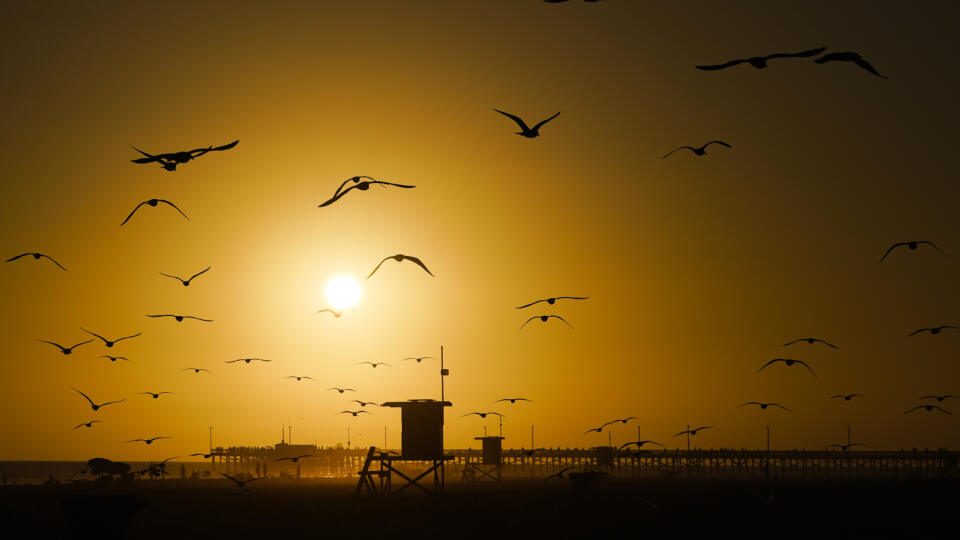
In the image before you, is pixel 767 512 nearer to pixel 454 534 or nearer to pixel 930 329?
pixel 930 329

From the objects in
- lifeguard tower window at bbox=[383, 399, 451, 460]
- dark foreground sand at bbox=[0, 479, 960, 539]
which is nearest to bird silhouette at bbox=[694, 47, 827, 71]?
dark foreground sand at bbox=[0, 479, 960, 539]

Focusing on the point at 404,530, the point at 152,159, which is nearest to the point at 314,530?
the point at 404,530

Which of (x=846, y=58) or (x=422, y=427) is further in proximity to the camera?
(x=422, y=427)

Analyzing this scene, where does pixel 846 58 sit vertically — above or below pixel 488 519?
above

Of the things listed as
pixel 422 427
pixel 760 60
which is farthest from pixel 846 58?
pixel 422 427

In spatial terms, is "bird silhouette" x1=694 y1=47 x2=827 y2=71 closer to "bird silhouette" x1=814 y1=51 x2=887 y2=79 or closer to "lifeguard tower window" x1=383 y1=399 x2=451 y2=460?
"bird silhouette" x1=814 y1=51 x2=887 y2=79

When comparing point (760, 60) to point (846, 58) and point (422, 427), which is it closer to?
point (846, 58)

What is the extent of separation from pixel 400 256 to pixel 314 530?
70.5 ft

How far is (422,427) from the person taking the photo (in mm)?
68062

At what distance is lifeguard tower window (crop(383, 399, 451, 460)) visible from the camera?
6794 cm

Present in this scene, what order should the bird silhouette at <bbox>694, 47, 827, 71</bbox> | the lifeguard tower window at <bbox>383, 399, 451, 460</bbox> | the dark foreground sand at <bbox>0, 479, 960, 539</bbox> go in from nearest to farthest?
the bird silhouette at <bbox>694, 47, 827, 71</bbox> → the dark foreground sand at <bbox>0, 479, 960, 539</bbox> → the lifeguard tower window at <bbox>383, 399, 451, 460</bbox>

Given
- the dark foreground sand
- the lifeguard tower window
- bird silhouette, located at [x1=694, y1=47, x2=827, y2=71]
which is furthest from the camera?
the lifeguard tower window

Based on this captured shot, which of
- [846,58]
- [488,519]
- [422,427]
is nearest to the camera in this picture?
[846,58]

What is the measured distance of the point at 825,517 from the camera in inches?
2192
